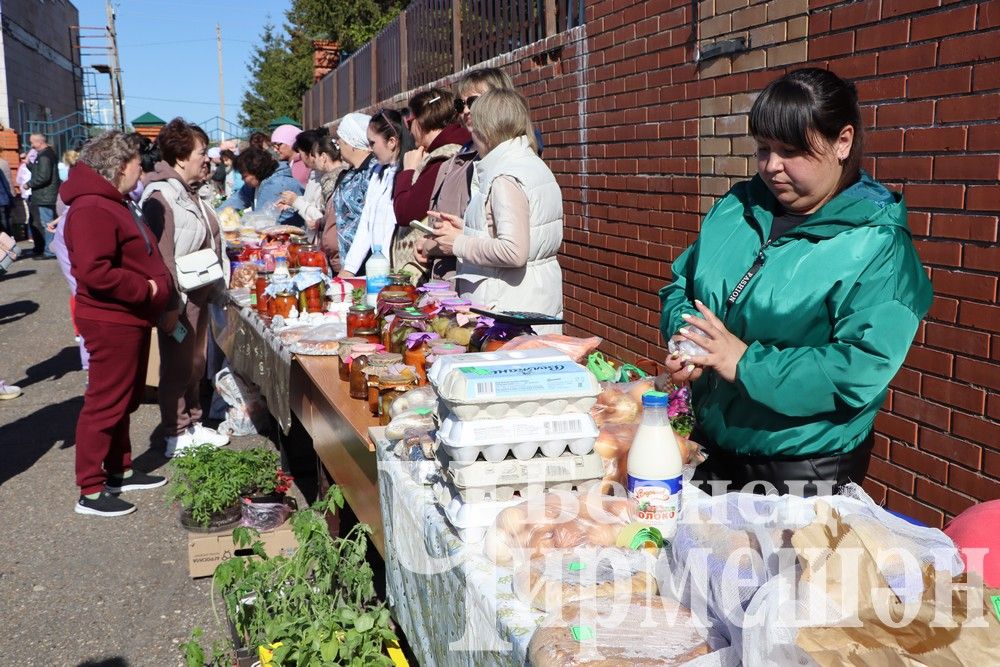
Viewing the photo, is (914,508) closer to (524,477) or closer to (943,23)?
(943,23)

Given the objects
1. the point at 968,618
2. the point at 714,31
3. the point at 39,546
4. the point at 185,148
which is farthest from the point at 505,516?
the point at 185,148

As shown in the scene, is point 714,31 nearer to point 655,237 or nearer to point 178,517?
point 655,237

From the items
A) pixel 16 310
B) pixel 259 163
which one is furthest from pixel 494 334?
pixel 16 310

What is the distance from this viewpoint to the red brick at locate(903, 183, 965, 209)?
292 cm

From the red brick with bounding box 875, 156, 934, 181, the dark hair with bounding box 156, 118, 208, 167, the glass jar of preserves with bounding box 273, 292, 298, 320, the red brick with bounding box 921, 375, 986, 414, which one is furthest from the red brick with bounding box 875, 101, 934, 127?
the dark hair with bounding box 156, 118, 208, 167

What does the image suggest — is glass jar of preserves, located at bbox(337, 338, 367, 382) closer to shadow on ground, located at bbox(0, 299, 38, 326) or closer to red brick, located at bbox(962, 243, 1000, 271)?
red brick, located at bbox(962, 243, 1000, 271)

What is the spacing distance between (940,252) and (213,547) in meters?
3.32

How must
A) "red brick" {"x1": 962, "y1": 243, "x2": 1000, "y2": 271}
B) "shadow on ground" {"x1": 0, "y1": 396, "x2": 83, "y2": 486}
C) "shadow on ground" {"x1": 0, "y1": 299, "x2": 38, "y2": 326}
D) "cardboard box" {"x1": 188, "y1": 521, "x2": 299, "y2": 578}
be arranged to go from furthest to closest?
"shadow on ground" {"x1": 0, "y1": 299, "x2": 38, "y2": 326} → "shadow on ground" {"x1": 0, "y1": 396, "x2": 83, "y2": 486} → "cardboard box" {"x1": 188, "y1": 521, "x2": 299, "y2": 578} → "red brick" {"x1": 962, "y1": 243, "x2": 1000, "y2": 271}

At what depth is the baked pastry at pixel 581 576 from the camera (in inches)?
60.0

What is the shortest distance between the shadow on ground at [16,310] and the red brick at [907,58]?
11.7 metres

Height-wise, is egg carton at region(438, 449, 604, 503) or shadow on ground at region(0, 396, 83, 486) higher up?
egg carton at region(438, 449, 604, 503)

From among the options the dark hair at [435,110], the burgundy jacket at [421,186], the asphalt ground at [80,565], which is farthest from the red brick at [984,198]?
the asphalt ground at [80,565]

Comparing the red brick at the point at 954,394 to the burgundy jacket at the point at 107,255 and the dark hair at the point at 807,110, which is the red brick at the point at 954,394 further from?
the burgundy jacket at the point at 107,255

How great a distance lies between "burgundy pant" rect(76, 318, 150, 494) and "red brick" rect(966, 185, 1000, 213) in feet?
13.4
